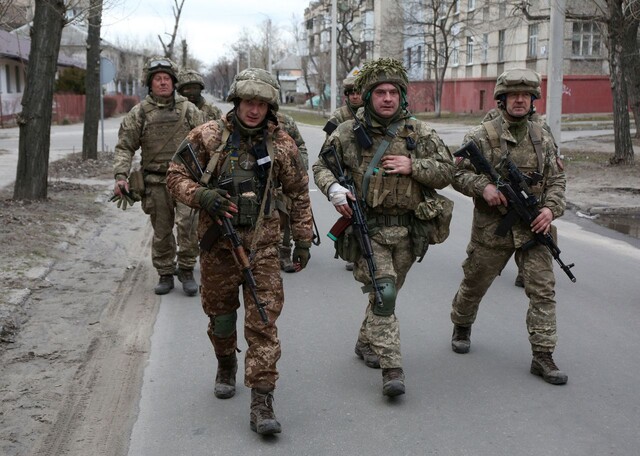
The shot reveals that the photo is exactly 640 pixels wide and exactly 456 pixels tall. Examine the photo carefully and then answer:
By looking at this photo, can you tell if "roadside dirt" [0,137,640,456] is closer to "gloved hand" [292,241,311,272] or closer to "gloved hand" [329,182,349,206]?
"gloved hand" [292,241,311,272]

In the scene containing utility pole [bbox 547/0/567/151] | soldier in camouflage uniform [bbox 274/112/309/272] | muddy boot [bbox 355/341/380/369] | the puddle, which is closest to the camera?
soldier in camouflage uniform [bbox 274/112/309/272]

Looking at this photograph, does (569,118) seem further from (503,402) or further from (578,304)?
(503,402)

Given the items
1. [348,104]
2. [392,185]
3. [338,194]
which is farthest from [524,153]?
[348,104]

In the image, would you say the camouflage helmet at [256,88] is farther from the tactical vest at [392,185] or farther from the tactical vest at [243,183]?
the tactical vest at [392,185]

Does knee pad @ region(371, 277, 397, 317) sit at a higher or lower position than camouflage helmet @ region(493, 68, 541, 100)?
lower

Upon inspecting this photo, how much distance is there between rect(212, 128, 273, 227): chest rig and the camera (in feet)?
14.0

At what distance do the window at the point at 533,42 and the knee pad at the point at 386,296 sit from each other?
38.4 m

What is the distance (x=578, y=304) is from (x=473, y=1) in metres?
43.7

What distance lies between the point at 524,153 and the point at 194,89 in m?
3.99

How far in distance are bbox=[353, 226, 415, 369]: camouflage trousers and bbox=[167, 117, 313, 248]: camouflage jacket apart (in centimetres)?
50

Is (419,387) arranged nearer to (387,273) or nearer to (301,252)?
(387,273)

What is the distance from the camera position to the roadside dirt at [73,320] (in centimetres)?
435

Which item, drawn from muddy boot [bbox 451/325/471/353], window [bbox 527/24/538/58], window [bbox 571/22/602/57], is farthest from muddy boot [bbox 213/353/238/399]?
window [bbox 571/22/602/57]

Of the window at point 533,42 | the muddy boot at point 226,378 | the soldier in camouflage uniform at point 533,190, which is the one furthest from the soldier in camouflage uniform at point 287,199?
the window at point 533,42
